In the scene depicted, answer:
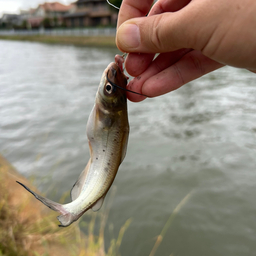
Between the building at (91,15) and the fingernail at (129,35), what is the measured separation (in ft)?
172

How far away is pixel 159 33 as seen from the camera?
1.57 m

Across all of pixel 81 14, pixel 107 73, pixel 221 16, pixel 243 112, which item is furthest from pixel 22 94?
pixel 81 14

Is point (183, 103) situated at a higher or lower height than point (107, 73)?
lower

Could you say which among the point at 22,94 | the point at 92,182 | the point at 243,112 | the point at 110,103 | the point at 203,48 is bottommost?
the point at 22,94

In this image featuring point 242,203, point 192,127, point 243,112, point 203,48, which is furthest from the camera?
point 243,112

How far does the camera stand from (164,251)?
3760mm

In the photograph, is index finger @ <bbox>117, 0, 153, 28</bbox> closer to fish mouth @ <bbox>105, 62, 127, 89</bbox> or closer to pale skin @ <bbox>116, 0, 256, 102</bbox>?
pale skin @ <bbox>116, 0, 256, 102</bbox>

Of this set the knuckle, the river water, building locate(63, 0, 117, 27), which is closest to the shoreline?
building locate(63, 0, 117, 27)

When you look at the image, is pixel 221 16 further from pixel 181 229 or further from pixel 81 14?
pixel 81 14

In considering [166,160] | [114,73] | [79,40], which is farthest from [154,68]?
[79,40]

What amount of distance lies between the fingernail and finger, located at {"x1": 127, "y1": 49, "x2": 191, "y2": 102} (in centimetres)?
38

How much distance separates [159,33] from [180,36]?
0.49 feet

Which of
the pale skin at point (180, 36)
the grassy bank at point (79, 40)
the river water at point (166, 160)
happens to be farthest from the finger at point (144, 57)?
the grassy bank at point (79, 40)

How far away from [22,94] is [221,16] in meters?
10.7
